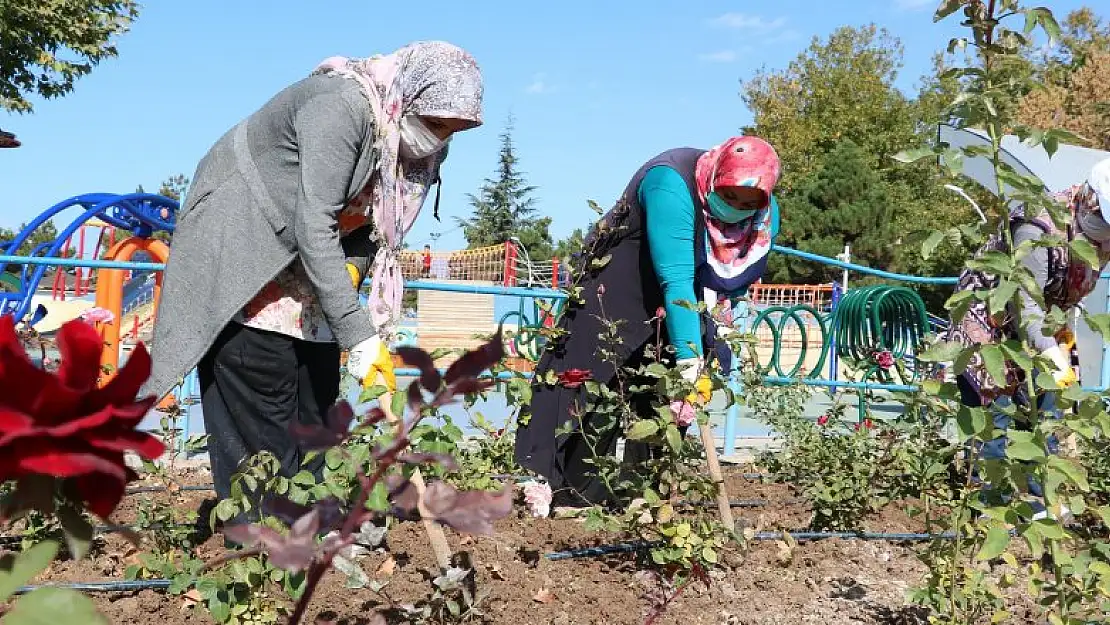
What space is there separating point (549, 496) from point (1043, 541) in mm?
1376

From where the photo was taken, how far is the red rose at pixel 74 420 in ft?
1.55

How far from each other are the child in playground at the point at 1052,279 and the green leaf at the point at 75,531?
2414mm

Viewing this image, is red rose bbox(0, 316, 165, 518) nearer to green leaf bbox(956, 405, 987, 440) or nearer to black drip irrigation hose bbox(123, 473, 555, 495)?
green leaf bbox(956, 405, 987, 440)

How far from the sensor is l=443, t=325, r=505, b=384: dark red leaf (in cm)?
52

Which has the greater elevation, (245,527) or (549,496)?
(245,527)

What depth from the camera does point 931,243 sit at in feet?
5.49

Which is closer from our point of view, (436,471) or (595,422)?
(436,471)

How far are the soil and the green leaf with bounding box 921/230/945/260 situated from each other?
39.3 inches

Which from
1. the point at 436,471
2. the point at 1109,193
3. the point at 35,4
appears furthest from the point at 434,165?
the point at 35,4

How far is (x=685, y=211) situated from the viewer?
9.63ft

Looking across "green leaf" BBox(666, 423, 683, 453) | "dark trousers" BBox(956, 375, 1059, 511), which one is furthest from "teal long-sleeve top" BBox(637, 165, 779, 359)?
"dark trousers" BBox(956, 375, 1059, 511)

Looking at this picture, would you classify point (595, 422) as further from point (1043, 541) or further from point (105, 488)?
point (105, 488)

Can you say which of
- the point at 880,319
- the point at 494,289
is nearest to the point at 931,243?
the point at 494,289

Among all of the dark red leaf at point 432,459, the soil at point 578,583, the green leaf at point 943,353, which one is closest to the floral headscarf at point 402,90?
the soil at point 578,583
